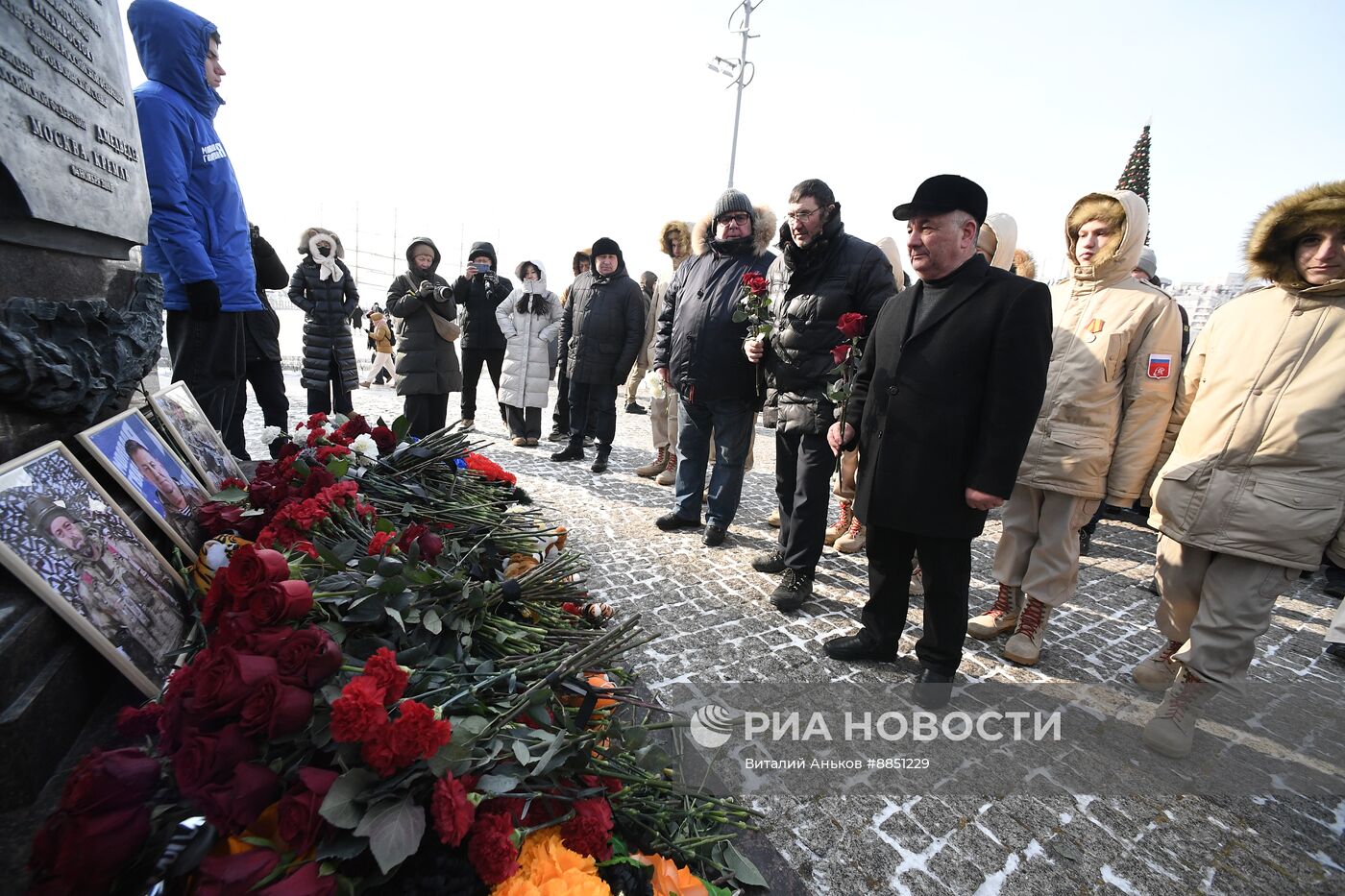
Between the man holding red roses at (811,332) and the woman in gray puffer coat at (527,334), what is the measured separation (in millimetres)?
4014

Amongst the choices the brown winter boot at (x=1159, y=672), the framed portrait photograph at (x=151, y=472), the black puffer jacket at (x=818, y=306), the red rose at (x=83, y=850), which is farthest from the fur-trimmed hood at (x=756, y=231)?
the red rose at (x=83, y=850)

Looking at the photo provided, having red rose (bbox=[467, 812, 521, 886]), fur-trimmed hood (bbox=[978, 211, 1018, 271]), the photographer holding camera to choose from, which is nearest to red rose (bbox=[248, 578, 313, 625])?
red rose (bbox=[467, 812, 521, 886])

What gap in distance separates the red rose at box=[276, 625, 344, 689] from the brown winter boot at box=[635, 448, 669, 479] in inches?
190

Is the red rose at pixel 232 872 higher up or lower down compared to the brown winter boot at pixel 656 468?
higher up

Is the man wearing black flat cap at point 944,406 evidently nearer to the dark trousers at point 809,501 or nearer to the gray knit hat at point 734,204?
the dark trousers at point 809,501

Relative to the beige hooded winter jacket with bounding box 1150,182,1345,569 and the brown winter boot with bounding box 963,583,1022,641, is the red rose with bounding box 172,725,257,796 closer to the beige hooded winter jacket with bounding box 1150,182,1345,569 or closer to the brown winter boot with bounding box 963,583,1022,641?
the beige hooded winter jacket with bounding box 1150,182,1345,569

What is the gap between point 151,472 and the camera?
80.0 inches

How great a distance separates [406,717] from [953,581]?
88.5 inches

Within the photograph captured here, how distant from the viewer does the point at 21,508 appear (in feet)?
4.60

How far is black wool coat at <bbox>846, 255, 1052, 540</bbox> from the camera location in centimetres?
228

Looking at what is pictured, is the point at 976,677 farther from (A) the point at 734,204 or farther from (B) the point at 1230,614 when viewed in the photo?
(A) the point at 734,204

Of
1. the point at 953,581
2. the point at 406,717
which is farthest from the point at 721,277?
the point at 406,717

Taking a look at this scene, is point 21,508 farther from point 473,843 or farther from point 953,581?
point 953,581

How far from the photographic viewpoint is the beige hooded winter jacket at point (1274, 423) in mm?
2176
